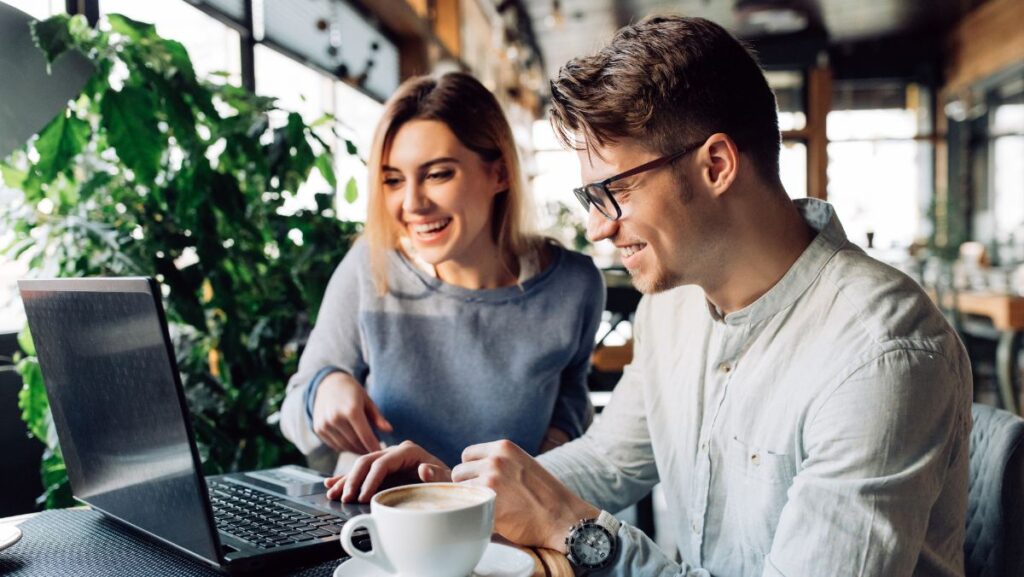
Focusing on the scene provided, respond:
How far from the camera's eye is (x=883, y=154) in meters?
11.6

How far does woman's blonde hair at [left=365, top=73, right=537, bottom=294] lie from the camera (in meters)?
1.70

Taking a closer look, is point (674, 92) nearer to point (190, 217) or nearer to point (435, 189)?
point (435, 189)

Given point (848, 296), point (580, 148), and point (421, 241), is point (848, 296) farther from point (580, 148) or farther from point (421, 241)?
point (421, 241)

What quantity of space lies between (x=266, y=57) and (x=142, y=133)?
7.64 feet

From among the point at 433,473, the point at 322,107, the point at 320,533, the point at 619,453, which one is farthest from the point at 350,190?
the point at 322,107

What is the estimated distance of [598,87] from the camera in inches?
42.9

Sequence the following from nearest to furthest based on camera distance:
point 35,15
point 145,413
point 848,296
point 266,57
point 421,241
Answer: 1. point 145,413
2. point 848,296
3. point 35,15
4. point 421,241
5. point 266,57

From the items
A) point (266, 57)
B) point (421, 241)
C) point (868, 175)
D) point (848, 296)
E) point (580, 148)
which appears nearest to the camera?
point (848, 296)

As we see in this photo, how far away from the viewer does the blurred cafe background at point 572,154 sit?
165cm

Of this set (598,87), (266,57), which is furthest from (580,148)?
(266,57)

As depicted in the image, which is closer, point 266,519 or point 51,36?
point 266,519

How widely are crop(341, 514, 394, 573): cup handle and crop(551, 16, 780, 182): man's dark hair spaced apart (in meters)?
0.55

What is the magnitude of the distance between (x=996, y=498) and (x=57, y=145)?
1451 millimetres

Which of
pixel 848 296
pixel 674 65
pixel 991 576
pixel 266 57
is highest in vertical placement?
pixel 266 57
